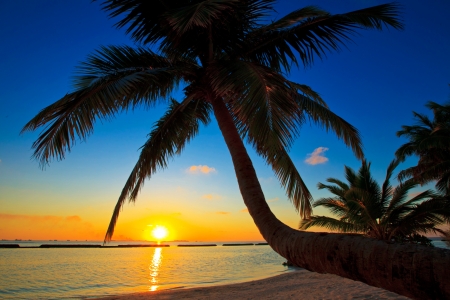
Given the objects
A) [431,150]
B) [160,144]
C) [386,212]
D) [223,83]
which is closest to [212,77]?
[223,83]

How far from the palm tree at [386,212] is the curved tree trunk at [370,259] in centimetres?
1177

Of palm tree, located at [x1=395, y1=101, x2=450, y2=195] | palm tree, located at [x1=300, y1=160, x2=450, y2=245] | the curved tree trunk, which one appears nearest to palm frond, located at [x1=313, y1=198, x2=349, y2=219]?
palm tree, located at [x1=300, y1=160, x2=450, y2=245]

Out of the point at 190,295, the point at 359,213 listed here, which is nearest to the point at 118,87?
the point at 190,295

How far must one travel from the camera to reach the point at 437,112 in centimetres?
2077

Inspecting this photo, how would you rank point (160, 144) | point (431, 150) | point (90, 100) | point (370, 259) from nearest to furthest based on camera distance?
point (370, 259), point (90, 100), point (160, 144), point (431, 150)

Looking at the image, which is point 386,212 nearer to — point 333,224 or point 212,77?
point 333,224

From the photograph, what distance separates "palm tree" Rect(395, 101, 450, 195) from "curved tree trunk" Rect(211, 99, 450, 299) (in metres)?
16.2

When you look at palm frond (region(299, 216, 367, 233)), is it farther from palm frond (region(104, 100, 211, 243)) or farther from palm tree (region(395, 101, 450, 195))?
palm frond (region(104, 100, 211, 243))

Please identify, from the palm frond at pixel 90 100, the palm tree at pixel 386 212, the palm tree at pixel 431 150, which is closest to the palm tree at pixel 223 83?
the palm frond at pixel 90 100

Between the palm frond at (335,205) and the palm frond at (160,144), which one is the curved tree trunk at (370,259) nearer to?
the palm frond at (160,144)

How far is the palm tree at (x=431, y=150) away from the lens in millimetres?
16706

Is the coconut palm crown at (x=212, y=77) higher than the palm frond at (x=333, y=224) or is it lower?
higher

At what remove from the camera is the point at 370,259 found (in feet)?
6.10

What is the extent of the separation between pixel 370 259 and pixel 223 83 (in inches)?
129
